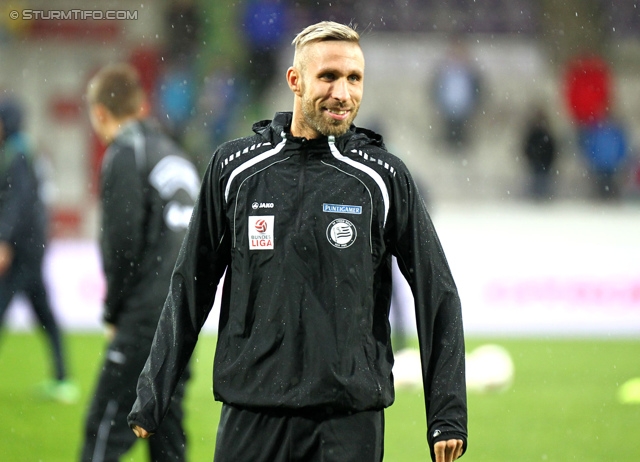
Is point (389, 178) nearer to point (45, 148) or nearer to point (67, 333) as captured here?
point (67, 333)

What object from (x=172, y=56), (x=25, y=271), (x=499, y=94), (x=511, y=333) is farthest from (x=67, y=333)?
(x=499, y=94)

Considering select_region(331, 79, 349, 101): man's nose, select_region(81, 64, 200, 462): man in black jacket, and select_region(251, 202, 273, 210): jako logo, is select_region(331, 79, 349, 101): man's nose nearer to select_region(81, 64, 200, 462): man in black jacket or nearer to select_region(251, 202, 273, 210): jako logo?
select_region(251, 202, 273, 210): jako logo

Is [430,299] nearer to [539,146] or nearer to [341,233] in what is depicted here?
[341,233]

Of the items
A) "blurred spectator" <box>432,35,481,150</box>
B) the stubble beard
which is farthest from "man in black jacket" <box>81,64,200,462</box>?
"blurred spectator" <box>432,35,481,150</box>

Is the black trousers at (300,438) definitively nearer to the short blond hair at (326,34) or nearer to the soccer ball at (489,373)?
the short blond hair at (326,34)

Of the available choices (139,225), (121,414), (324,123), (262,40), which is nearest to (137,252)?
(139,225)

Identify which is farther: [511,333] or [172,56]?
[172,56]

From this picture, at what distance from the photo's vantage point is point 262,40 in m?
17.4

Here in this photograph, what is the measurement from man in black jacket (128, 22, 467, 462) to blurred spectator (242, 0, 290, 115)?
545 inches

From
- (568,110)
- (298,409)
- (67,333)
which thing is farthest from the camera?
(568,110)

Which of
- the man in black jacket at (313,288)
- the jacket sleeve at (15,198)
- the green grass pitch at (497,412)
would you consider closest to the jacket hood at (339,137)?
the man in black jacket at (313,288)

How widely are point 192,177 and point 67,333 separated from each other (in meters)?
7.03

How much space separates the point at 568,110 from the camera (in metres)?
16.8

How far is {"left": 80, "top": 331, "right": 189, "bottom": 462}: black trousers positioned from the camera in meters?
4.93
